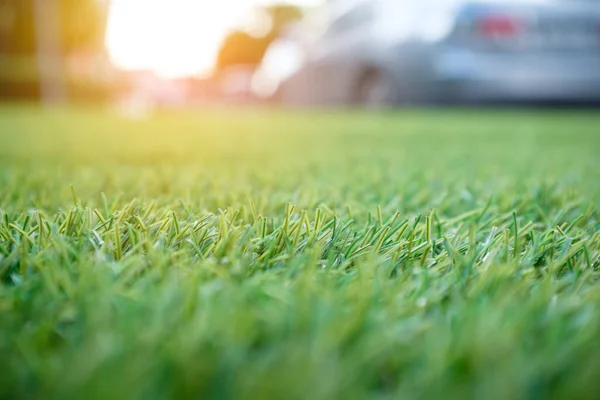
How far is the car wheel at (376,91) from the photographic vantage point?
588cm

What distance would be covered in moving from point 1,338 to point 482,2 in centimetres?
501

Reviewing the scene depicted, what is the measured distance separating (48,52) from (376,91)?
773 centimetres

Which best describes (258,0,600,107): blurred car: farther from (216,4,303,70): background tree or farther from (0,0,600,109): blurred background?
(216,4,303,70): background tree

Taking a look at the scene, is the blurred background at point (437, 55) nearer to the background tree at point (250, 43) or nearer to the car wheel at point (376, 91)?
the car wheel at point (376, 91)

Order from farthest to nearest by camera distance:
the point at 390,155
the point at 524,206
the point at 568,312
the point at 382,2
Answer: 1. the point at 382,2
2. the point at 390,155
3. the point at 524,206
4. the point at 568,312

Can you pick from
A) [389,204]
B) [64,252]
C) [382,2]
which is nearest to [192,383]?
[64,252]

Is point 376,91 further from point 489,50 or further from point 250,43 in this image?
point 250,43

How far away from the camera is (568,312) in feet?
1.71

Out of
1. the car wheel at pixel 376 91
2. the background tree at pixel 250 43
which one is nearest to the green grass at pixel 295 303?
the car wheel at pixel 376 91

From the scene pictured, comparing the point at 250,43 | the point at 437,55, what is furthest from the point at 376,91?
the point at 250,43

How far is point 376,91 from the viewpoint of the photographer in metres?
6.23

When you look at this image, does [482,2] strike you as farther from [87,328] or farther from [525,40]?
[87,328]

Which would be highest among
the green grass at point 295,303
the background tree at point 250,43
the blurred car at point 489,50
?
the background tree at point 250,43

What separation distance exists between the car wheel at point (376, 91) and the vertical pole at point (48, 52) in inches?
269
